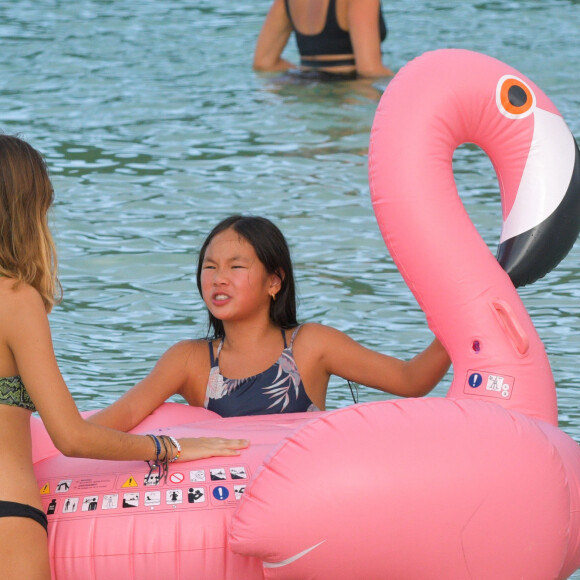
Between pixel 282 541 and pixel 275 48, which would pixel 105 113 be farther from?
pixel 282 541

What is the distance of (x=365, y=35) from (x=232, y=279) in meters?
4.31

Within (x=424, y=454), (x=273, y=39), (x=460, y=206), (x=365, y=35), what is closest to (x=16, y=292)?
(x=424, y=454)

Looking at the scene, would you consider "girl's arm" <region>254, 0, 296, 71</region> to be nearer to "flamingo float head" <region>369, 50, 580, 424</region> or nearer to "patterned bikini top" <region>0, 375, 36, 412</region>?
"flamingo float head" <region>369, 50, 580, 424</region>

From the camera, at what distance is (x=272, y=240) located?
118 inches

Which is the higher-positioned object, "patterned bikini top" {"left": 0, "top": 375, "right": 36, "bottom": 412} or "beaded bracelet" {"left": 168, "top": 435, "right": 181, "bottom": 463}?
"patterned bikini top" {"left": 0, "top": 375, "right": 36, "bottom": 412}

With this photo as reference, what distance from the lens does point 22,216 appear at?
2.26 metres

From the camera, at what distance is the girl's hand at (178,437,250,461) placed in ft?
8.23

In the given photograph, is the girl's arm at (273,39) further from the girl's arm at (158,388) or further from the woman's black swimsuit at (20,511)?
the woman's black swimsuit at (20,511)

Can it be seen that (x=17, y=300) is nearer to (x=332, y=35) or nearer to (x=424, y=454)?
(x=424, y=454)

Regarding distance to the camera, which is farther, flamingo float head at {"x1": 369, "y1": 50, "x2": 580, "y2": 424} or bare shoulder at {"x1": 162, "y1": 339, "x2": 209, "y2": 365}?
bare shoulder at {"x1": 162, "y1": 339, "x2": 209, "y2": 365}

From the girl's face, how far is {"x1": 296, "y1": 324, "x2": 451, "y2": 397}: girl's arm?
151 millimetres

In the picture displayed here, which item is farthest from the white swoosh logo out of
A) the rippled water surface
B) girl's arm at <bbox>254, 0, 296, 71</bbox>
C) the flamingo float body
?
girl's arm at <bbox>254, 0, 296, 71</bbox>

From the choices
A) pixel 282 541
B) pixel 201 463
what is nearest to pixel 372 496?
pixel 282 541

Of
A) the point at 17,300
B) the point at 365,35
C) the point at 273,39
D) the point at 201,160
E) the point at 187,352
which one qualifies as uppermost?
the point at 17,300
